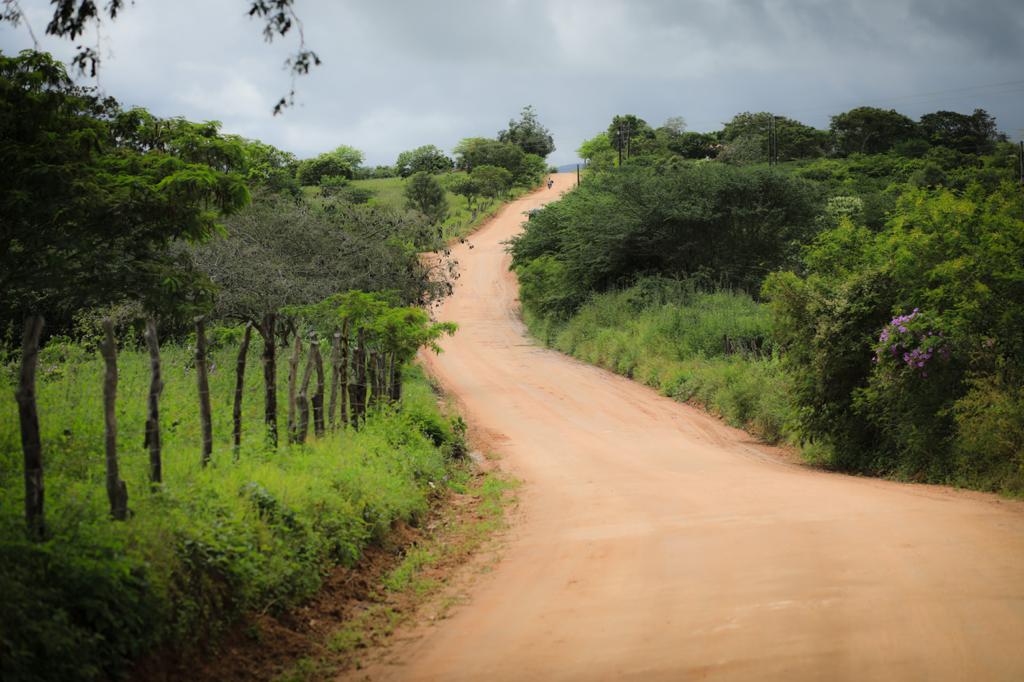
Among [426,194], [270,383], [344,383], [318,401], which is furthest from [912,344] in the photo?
[426,194]

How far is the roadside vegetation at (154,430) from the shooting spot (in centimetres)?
599

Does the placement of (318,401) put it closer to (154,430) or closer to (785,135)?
(154,430)

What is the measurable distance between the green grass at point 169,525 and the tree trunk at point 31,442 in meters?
0.15

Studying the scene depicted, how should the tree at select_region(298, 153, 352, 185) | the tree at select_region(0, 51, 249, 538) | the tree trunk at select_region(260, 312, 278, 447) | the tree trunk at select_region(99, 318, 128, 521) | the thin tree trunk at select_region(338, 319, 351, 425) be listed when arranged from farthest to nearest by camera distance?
1. the tree at select_region(298, 153, 352, 185)
2. the thin tree trunk at select_region(338, 319, 351, 425)
3. the tree trunk at select_region(260, 312, 278, 447)
4. the tree at select_region(0, 51, 249, 538)
5. the tree trunk at select_region(99, 318, 128, 521)

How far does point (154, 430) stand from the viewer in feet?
27.2

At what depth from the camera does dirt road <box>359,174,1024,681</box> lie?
615 centimetres

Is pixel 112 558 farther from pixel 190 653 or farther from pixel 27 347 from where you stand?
pixel 27 347

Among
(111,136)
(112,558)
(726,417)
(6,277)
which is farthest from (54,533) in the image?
(726,417)

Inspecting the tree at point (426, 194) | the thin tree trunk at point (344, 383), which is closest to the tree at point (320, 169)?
the tree at point (426, 194)

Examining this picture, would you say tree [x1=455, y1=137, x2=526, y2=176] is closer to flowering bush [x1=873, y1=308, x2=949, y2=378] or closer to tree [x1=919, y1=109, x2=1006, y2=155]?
tree [x1=919, y1=109, x2=1006, y2=155]

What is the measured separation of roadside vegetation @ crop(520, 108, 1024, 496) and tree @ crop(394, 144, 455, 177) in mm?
46234


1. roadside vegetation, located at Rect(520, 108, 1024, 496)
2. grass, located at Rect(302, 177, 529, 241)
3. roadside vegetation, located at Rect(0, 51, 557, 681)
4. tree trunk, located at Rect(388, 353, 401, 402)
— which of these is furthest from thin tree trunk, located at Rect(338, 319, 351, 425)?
grass, located at Rect(302, 177, 529, 241)

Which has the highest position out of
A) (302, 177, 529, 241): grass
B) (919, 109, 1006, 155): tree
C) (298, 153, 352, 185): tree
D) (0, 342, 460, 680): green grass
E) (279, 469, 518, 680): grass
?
(919, 109, 1006, 155): tree

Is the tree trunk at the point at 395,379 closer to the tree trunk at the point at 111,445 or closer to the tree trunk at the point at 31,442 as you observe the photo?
the tree trunk at the point at 111,445
